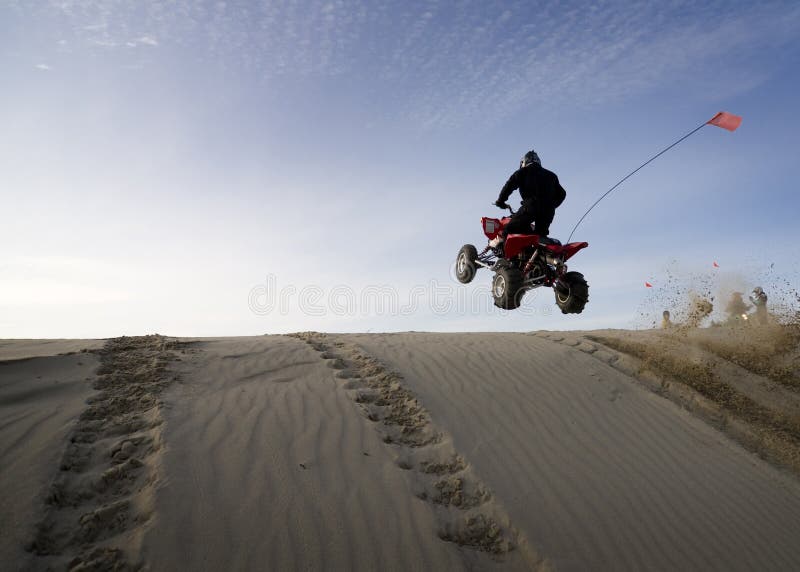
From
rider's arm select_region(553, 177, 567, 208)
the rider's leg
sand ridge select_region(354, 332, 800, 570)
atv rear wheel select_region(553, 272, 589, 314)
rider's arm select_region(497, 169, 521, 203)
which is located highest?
rider's arm select_region(497, 169, 521, 203)

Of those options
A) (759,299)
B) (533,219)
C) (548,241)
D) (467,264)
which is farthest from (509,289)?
(759,299)

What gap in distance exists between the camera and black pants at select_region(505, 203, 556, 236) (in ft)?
21.7

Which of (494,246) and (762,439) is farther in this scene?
(494,246)

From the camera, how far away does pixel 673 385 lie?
6266 mm

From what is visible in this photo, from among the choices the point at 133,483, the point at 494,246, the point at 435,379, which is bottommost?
the point at 133,483

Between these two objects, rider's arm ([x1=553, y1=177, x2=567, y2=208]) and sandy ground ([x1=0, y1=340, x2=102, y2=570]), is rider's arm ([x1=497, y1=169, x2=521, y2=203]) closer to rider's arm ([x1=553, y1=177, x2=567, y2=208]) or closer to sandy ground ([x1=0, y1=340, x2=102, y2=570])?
rider's arm ([x1=553, y1=177, x2=567, y2=208])

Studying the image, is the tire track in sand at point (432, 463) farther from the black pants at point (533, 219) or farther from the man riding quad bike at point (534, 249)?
the black pants at point (533, 219)

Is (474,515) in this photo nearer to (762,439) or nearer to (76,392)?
(76,392)

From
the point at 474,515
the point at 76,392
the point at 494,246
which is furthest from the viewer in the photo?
the point at 494,246

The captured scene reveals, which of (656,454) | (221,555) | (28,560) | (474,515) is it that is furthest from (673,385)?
(28,560)

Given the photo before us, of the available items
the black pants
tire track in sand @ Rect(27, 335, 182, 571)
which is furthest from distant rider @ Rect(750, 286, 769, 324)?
tire track in sand @ Rect(27, 335, 182, 571)

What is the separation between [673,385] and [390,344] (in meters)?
3.72

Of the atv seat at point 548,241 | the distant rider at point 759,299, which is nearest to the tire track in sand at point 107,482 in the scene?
the atv seat at point 548,241

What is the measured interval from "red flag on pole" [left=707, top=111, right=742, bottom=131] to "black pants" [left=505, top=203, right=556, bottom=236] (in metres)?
2.17
